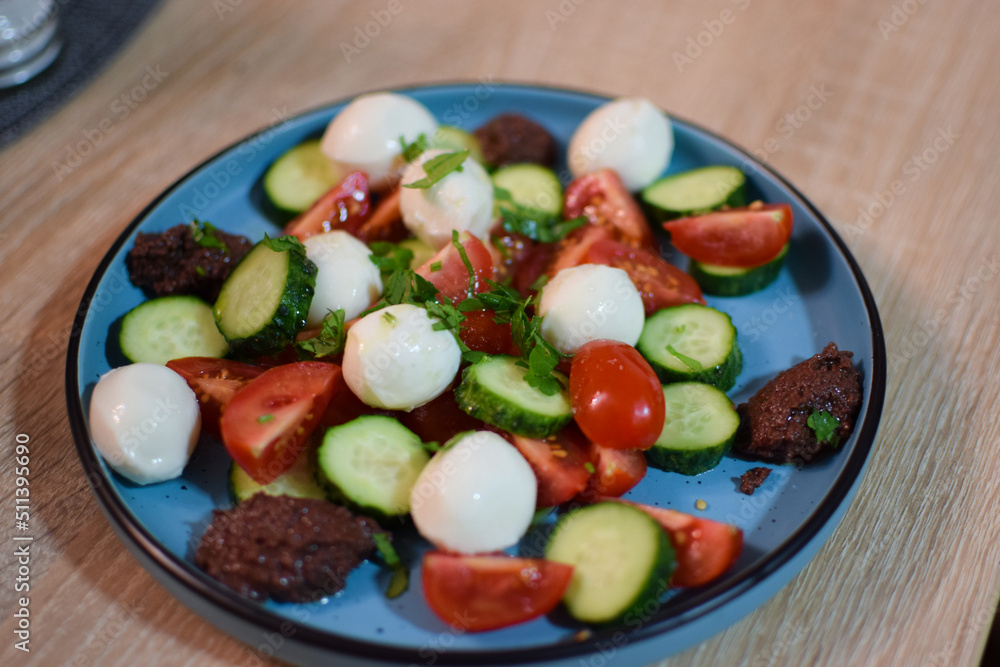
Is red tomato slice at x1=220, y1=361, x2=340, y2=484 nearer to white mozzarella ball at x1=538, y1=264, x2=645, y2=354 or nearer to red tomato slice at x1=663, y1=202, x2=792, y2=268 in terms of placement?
white mozzarella ball at x1=538, y1=264, x2=645, y2=354

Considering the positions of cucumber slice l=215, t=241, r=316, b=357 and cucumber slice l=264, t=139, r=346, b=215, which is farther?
cucumber slice l=264, t=139, r=346, b=215

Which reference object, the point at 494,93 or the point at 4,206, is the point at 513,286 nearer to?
the point at 494,93

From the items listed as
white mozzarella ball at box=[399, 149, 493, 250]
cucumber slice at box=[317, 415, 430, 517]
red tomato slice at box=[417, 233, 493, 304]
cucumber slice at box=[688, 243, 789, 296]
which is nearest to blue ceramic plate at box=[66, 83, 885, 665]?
cucumber slice at box=[688, 243, 789, 296]

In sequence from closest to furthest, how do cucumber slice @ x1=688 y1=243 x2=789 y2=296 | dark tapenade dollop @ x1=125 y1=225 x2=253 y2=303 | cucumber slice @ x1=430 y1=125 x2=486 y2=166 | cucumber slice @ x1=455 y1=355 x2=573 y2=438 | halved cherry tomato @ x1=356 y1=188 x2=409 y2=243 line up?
cucumber slice @ x1=455 y1=355 x2=573 y2=438 → dark tapenade dollop @ x1=125 y1=225 x2=253 y2=303 → cucumber slice @ x1=688 y1=243 x2=789 y2=296 → halved cherry tomato @ x1=356 y1=188 x2=409 y2=243 → cucumber slice @ x1=430 y1=125 x2=486 y2=166

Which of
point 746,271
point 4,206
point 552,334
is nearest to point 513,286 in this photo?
point 552,334

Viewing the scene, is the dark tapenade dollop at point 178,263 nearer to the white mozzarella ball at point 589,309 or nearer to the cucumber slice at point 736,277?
the white mozzarella ball at point 589,309
